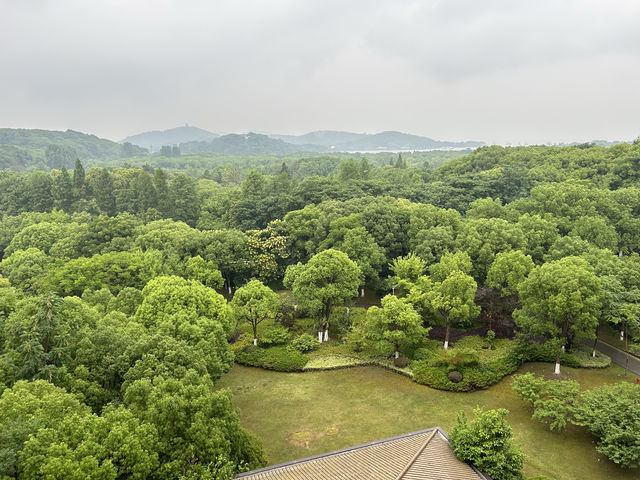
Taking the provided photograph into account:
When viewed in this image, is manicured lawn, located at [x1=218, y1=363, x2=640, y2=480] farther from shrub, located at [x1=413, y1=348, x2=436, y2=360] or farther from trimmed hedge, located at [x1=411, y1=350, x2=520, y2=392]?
shrub, located at [x1=413, y1=348, x2=436, y2=360]

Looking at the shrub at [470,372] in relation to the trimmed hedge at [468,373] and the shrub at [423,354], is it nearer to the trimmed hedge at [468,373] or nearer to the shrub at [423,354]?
the trimmed hedge at [468,373]

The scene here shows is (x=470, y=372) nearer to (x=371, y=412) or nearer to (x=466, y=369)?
(x=466, y=369)

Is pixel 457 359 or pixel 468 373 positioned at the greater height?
pixel 457 359

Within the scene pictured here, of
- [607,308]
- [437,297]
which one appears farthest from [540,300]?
→ [437,297]

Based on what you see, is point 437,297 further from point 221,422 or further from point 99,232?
point 99,232

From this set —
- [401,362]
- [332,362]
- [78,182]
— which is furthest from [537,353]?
[78,182]
